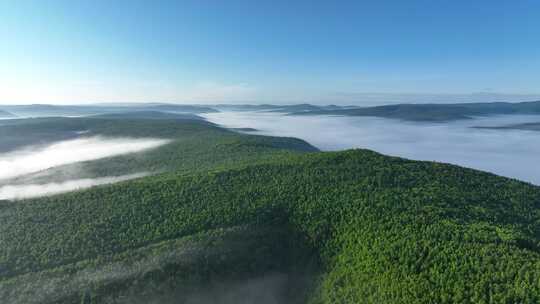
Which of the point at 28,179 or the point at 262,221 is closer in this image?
the point at 262,221

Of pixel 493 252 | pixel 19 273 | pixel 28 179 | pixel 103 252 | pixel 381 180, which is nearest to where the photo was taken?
pixel 493 252

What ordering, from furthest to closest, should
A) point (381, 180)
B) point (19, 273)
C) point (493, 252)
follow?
point (381, 180) < point (19, 273) < point (493, 252)

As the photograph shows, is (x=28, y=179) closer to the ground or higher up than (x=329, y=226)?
closer to the ground

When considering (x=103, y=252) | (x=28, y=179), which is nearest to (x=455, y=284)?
(x=103, y=252)

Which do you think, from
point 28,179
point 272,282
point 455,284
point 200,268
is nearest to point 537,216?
point 455,284

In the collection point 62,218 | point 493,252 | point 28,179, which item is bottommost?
point 28,179

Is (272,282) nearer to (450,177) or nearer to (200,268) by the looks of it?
(200,268)

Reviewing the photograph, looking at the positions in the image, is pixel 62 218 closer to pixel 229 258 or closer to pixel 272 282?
pixel 229 258
